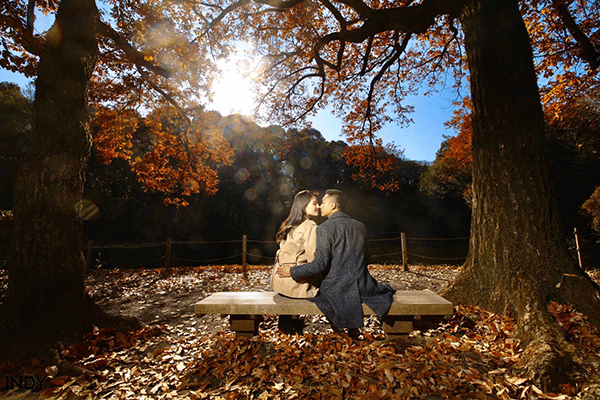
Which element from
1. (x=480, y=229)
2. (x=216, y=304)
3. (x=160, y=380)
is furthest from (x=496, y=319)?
(x=160, y=380)

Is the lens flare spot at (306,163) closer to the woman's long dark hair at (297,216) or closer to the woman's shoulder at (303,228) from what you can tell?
the woman's long dark hair at (297,216)

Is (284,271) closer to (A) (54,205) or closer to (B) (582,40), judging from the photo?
(A) (54,205)

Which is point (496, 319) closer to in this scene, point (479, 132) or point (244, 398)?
point (479, 132)

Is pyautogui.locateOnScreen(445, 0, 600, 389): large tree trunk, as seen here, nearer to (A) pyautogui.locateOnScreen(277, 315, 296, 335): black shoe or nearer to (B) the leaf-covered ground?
(B) the leaf-covered ground

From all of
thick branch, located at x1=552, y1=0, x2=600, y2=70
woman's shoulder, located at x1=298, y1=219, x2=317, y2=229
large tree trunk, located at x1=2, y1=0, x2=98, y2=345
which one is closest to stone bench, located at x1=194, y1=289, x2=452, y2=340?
woman's shoulder, located at x1=298, y1=219, x2=317, y2=229

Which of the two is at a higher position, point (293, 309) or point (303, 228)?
point (303, 228)

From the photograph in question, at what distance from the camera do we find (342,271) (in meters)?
2.86

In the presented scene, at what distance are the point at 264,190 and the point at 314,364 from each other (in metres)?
21.6

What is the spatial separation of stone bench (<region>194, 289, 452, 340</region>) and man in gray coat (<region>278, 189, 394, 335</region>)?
12cm

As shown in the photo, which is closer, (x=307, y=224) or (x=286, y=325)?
(x=307, y=224)

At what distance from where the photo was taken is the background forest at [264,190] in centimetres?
1872

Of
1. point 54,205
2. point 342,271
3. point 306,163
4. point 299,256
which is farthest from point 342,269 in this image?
point 306,163

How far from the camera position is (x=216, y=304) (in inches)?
111

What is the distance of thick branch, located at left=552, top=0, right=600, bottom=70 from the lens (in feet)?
22.0
